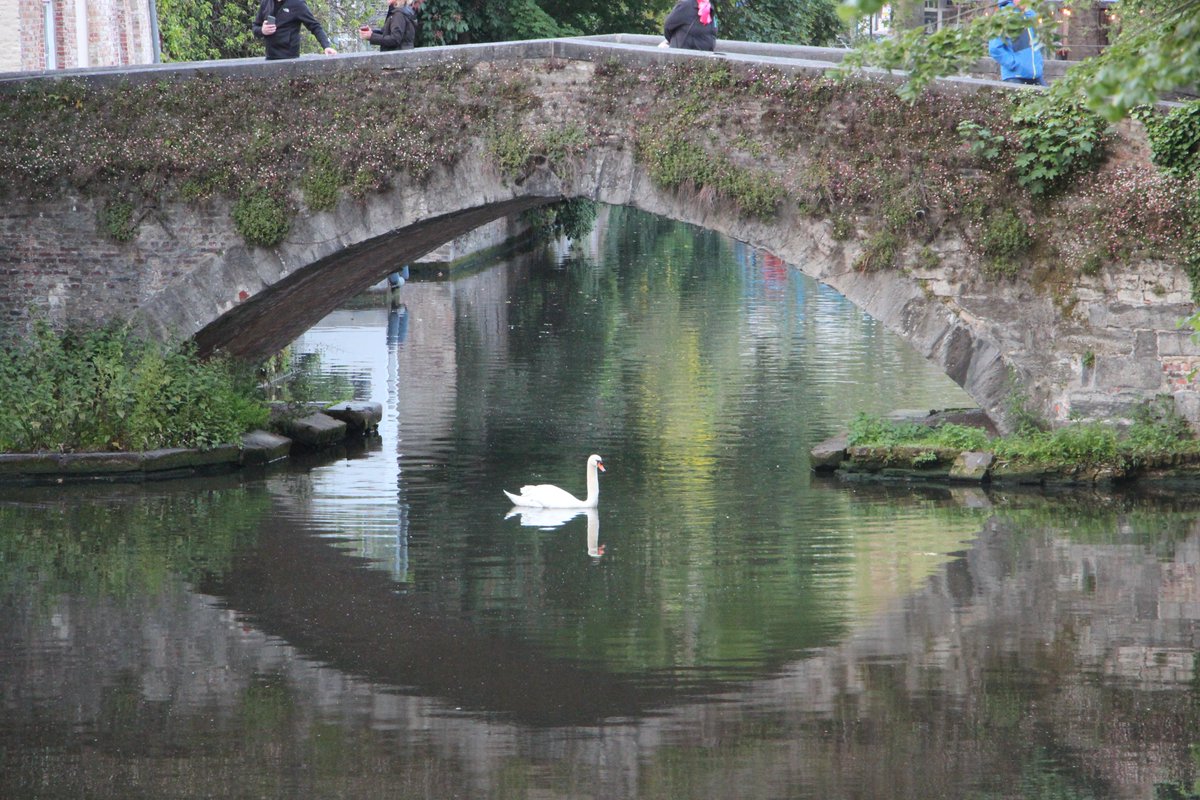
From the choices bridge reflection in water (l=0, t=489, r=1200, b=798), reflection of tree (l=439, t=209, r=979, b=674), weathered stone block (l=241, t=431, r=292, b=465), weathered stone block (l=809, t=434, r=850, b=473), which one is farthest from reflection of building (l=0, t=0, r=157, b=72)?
bridge reflection in water (l=0, t=489, r=1200, b=798)

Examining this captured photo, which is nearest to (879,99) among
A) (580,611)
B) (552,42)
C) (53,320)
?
(552,42)

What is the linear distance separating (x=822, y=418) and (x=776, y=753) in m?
9.21

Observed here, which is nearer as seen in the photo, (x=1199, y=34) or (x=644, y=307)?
(x=1199, y=34)

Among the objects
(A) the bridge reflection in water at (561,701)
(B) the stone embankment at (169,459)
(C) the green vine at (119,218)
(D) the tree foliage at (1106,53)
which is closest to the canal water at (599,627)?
(A) the bridge reflection in water at (561,701)

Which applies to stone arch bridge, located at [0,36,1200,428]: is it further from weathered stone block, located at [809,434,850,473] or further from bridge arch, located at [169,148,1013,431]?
weathered stone block, located at [809,434,850,473]

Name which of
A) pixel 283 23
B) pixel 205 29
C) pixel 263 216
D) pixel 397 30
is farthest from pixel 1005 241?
pixel 205 29

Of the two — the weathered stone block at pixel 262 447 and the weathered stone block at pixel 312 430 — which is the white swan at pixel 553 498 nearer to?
the weathered stone block at pixel 262 447

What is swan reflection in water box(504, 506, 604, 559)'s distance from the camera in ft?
40.1

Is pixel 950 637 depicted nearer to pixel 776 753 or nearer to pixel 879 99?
pixel 776 753

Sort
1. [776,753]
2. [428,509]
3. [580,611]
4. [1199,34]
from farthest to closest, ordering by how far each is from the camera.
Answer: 1. [428,509]
2. [580,611]
3. [776,753]
4. [1199,34]

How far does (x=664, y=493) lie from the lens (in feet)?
43.9

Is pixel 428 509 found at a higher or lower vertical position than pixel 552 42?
lower

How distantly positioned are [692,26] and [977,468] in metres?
4.51

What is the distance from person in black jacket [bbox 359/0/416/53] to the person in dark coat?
2.29 m
